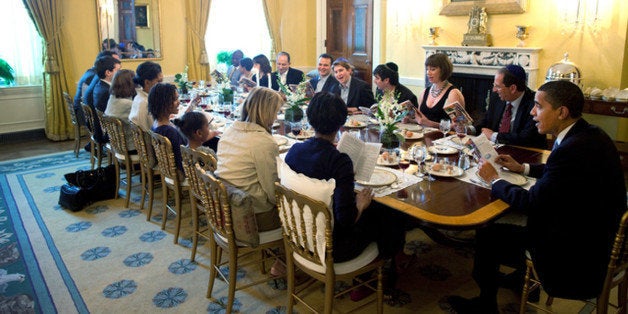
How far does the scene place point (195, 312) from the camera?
266 cm

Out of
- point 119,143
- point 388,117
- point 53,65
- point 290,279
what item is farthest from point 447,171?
point 53,65

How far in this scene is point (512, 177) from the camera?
8.24ft

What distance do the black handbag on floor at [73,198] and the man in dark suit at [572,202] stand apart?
345 cm

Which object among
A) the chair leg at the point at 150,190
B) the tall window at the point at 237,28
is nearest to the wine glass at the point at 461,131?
the chair leg at the point at 150,190

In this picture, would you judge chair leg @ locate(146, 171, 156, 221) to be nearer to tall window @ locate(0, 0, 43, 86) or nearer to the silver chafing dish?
tall window @ locate(0, 0, 43, 86)

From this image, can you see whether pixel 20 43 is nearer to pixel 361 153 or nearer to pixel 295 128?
pixel 295 128

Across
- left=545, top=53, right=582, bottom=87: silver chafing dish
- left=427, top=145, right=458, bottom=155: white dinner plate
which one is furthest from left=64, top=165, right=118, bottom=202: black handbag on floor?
left=545, top=53, right=582, bottom=87: silver chafing dish

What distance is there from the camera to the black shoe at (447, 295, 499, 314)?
244 centimetres

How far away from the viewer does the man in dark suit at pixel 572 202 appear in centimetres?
196

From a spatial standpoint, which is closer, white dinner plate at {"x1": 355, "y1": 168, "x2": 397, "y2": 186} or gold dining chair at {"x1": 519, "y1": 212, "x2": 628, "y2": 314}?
gold dining chair at {"x1": 519, "y1": 212, "x2": 628, "y2": 314}

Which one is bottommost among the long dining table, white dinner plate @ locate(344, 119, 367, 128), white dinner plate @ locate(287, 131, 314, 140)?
the long dining table

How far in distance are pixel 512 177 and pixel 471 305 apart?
70 centimetres

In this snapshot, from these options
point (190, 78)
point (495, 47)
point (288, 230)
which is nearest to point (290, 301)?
point (288, 230)

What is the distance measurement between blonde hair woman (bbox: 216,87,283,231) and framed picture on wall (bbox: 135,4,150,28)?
5.17 meters
